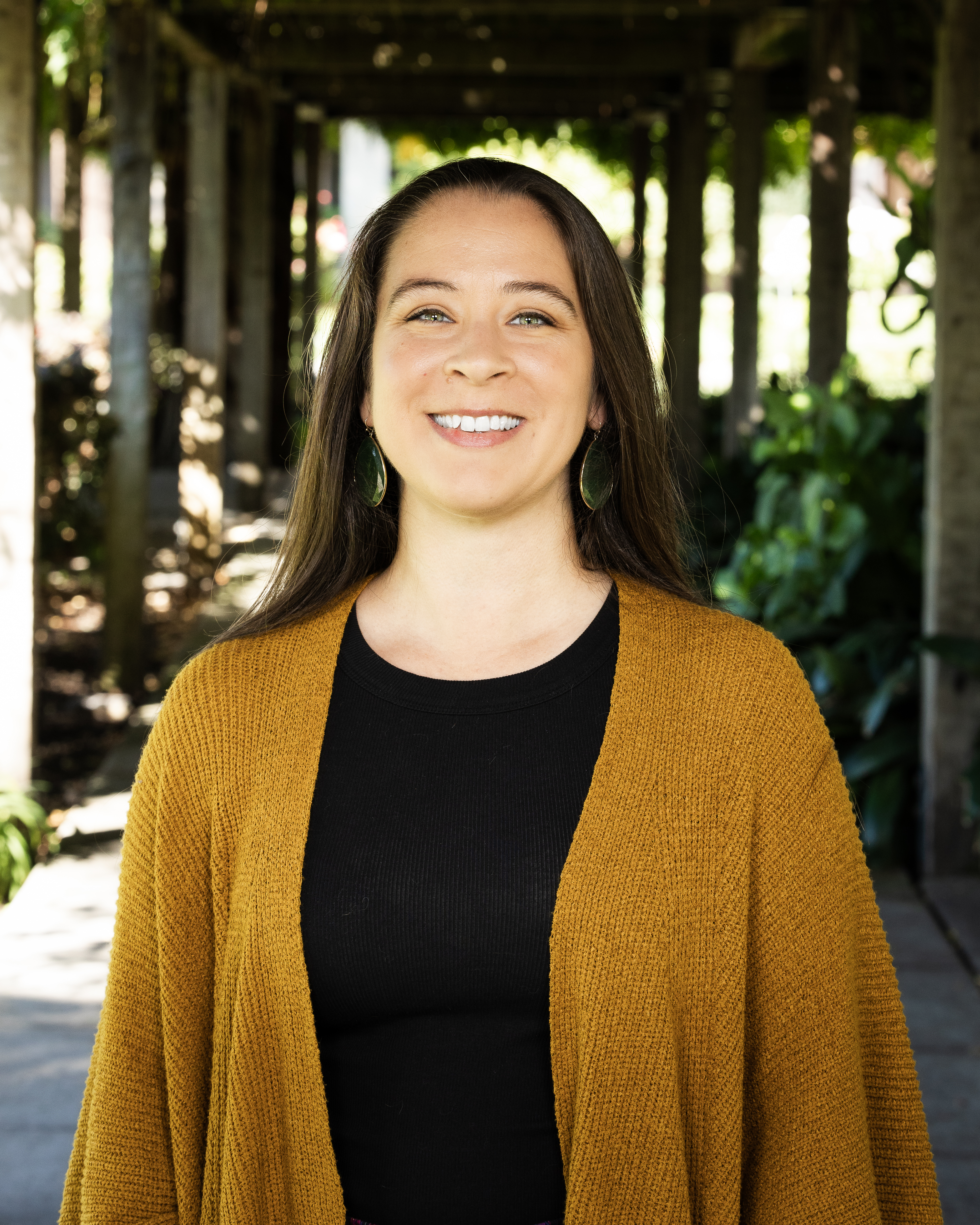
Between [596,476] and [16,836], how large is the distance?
295 cm

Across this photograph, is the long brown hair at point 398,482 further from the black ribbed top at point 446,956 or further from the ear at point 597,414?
the black ribbed top at point 446,956

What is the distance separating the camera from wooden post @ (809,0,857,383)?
6.41 meters

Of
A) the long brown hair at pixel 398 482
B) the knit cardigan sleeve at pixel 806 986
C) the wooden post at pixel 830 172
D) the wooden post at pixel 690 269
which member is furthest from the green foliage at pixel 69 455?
the knit cardigan sleeve at pixel 806 986

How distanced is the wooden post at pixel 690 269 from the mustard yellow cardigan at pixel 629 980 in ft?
26.0

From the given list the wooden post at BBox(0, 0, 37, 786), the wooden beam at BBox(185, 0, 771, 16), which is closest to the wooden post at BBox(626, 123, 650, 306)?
the wooden beam at BBox(185, 0, 771, 16)

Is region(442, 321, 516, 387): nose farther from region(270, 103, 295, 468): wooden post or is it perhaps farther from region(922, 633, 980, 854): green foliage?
region(270, 103, 295, 468): wooden post

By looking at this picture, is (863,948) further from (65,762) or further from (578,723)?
(65,762)

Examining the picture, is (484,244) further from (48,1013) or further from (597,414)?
(48,1013)

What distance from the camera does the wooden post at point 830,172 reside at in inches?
252

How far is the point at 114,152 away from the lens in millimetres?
6391

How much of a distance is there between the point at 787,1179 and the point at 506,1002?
0.38 m

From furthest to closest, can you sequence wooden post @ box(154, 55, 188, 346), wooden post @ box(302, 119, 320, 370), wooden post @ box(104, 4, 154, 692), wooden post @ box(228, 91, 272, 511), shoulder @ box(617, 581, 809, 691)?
wooden post @ box(302, 119, 320, 370), wooden post @ box(154, 55, 188, 346), wooden post @ box(228, 91, 272, 511), wooden post @ box(104, 4, 154, 692), shoulder @ box(617, 581, 809, 691)

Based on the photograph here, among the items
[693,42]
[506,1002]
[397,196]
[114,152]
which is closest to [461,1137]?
[506,1002]

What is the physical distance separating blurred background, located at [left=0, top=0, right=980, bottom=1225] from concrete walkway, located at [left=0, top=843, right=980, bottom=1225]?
10 mm
